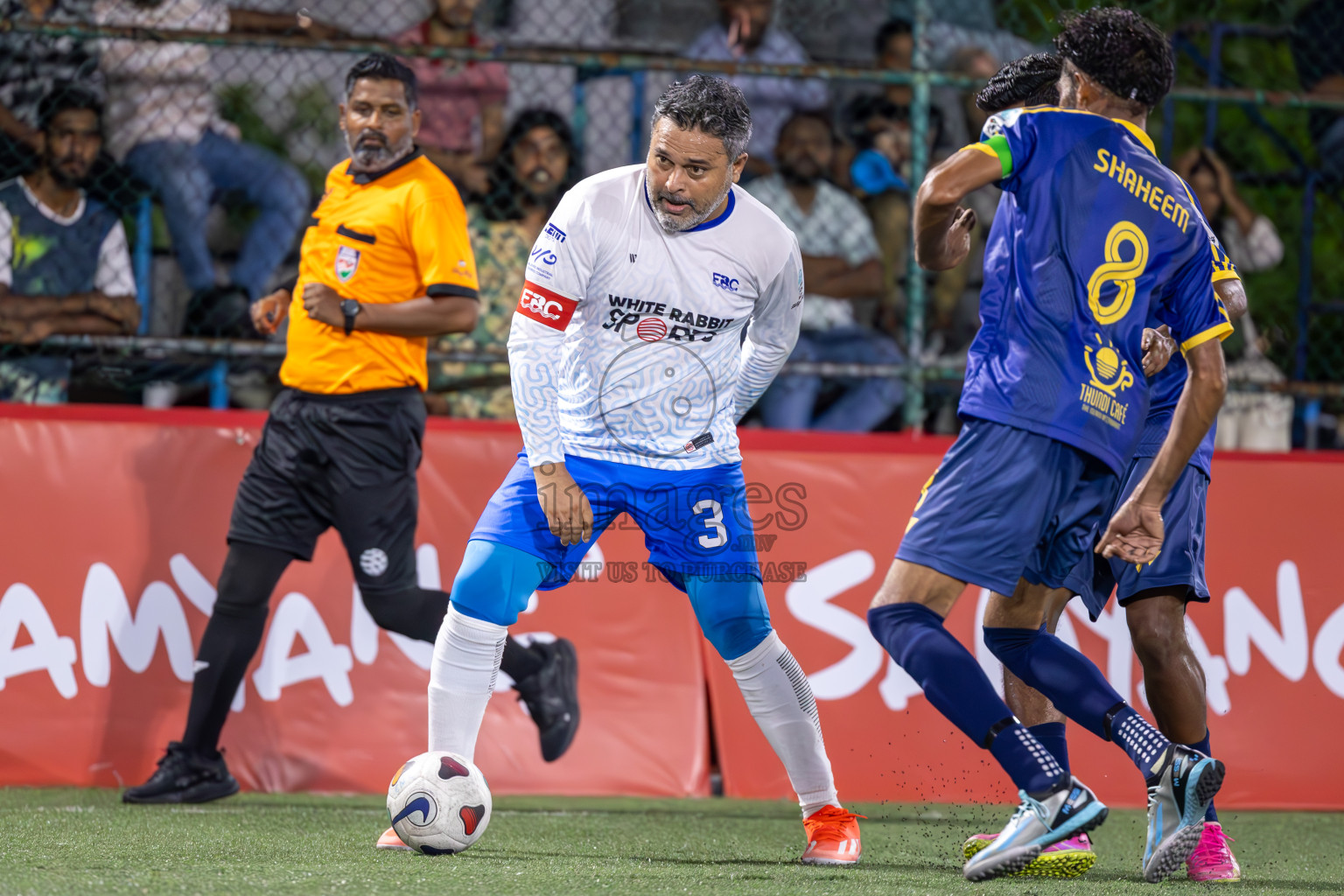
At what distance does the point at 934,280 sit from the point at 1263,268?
70.4 inches

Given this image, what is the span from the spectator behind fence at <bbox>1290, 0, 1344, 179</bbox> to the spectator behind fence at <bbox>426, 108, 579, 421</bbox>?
357cm

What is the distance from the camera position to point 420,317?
502 cm

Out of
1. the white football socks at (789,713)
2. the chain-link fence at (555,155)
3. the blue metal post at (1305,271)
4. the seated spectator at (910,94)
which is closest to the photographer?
the white football socks at (789,713)

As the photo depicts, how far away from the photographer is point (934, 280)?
754 centimetres

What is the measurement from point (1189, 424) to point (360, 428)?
106 inches

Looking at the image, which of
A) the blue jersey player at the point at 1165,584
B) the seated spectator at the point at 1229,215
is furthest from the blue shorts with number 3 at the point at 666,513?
the seated spectator at the point at 1229,215

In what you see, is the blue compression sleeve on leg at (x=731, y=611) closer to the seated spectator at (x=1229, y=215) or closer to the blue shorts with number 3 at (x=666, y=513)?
the blue shorts with number 3 at (x=666, y=513)

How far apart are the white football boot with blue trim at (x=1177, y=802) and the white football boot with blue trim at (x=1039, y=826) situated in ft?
0.85

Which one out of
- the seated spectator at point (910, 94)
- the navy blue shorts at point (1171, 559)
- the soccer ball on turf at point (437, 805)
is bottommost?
the soccer ball on turf at point (437, 805)

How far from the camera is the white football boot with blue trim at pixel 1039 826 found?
319 centimetres

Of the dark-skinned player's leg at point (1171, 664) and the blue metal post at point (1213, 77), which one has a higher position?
the blue metal post at point (1213, 77)

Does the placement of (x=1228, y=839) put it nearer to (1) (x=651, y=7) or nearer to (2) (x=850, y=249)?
(2) (x=850, y=249)

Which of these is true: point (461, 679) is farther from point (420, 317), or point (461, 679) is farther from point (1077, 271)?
point (1077, 271)

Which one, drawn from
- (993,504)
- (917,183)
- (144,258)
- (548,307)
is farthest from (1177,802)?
(144,258)
